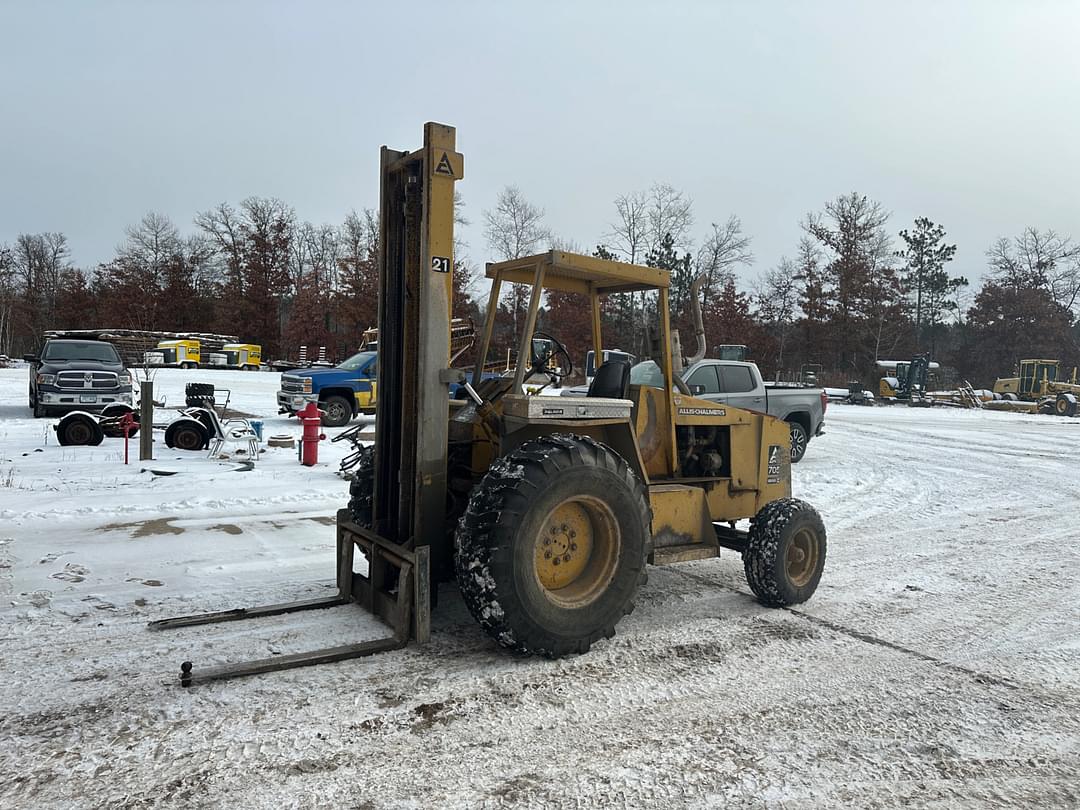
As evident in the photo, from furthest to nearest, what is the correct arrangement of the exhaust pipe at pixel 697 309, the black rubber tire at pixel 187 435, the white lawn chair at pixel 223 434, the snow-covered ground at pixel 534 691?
the black rubber tire at pixel 187 435
the white lawn chair at pixel 223 434
the exhaust pipe at pixel 697 309
the snow-covered ground at pixel 534 691

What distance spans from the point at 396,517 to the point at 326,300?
48.5 meters

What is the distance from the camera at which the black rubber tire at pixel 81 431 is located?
12086 mm

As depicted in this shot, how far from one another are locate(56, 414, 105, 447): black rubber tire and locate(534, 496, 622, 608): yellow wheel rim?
1048cm

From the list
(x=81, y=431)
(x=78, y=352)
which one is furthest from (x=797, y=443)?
(x=78, y=352)

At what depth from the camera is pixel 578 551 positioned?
14.8 feet

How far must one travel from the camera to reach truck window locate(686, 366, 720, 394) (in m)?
12.5

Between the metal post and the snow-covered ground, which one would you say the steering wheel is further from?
the metal post

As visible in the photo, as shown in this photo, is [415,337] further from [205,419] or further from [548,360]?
[205,419]

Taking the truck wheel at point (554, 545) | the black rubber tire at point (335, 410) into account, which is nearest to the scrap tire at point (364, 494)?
the truck wheel at point (554, 545)

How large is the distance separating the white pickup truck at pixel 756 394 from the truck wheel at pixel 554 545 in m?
7.35

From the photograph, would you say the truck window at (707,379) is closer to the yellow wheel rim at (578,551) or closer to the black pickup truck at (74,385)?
the yellow wheel rim at (578,551)

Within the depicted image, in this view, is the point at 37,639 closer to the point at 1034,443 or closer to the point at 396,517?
the point at 396,517

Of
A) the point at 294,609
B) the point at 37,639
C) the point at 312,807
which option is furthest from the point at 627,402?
the point at 37,639

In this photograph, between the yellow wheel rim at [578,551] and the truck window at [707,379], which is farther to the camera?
the truck window at [707,379]
